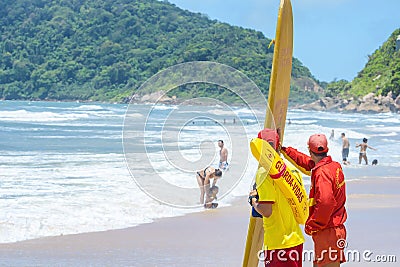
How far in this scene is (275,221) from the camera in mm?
3918

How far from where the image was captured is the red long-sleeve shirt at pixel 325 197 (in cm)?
400

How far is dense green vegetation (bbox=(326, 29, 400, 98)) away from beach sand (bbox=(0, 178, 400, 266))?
7314cm

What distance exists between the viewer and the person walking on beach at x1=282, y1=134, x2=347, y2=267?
4.01 meters

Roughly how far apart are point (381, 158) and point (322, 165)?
1659cm

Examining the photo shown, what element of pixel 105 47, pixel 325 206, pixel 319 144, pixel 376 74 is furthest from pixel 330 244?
pixel 105 47

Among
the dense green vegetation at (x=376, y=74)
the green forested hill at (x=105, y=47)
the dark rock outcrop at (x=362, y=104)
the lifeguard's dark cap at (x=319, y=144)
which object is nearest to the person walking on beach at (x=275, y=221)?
the lifeguard's dark cap at (x=319, y=144)

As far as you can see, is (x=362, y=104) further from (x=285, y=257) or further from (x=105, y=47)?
(x=285, y=257)

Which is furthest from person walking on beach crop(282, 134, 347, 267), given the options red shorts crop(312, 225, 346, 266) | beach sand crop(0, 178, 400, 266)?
beach sand crop(0, 178, 400, 266)

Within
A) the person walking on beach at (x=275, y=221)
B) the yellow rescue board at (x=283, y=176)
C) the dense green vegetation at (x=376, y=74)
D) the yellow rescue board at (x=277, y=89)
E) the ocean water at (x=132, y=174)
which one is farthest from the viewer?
the dense green vegetation at (x=376, y=74)

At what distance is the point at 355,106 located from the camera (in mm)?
83438

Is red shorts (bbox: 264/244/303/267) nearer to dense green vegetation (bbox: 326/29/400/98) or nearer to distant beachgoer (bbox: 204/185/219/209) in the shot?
distant beachgoer (bbox: 204/185/219/209)

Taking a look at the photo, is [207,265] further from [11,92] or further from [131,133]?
[11,92]

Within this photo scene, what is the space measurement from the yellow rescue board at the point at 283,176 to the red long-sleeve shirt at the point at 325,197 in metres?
0.11

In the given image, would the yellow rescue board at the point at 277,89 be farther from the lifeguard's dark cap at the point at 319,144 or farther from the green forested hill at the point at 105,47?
the green forested hill at the point at 105,47
